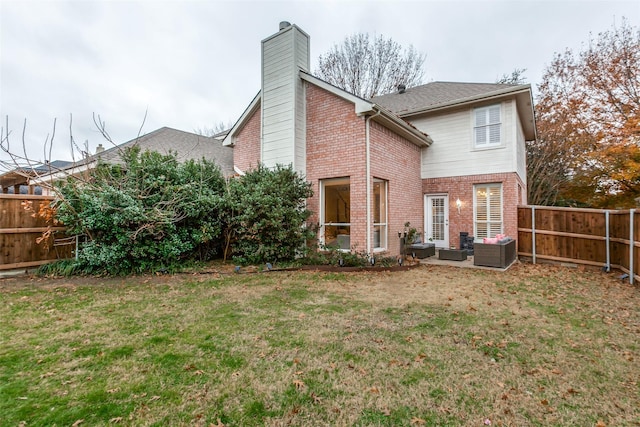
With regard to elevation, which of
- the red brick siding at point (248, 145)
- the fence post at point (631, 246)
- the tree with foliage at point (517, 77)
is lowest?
the fence post at point (631, 246)

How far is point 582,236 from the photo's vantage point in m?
8.48

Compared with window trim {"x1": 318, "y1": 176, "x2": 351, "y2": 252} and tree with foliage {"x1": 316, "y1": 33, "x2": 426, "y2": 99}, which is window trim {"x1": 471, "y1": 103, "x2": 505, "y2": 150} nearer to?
window trim {"x1": 318, "y1": 176, "x2": 351, "y2": 252}

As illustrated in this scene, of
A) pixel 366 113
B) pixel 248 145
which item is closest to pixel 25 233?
pixel 248 145

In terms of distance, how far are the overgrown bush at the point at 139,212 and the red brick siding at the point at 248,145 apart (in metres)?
3.20

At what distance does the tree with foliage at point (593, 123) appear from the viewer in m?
14.0

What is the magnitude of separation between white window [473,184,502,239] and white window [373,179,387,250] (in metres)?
3.97

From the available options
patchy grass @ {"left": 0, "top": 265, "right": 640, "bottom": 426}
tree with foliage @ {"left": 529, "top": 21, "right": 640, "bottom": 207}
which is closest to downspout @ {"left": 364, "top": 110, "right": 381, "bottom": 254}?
patchy grass @ {"left": 0, "top": 265, "right": 640, "bottom": 426}

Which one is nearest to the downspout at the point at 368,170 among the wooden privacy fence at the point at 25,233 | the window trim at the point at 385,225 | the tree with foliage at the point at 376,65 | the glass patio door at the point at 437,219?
the window trim at the point at 385,225

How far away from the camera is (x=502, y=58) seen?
61.7ft

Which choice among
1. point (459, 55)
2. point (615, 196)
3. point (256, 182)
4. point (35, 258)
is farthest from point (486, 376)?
point (459, 55)

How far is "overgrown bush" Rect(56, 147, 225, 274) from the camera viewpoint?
6637 mm

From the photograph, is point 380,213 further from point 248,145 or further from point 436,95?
point 436,95

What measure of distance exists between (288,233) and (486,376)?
235 inches

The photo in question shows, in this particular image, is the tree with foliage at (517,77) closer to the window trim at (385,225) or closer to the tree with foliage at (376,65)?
the tree with foliage at (376,65)
